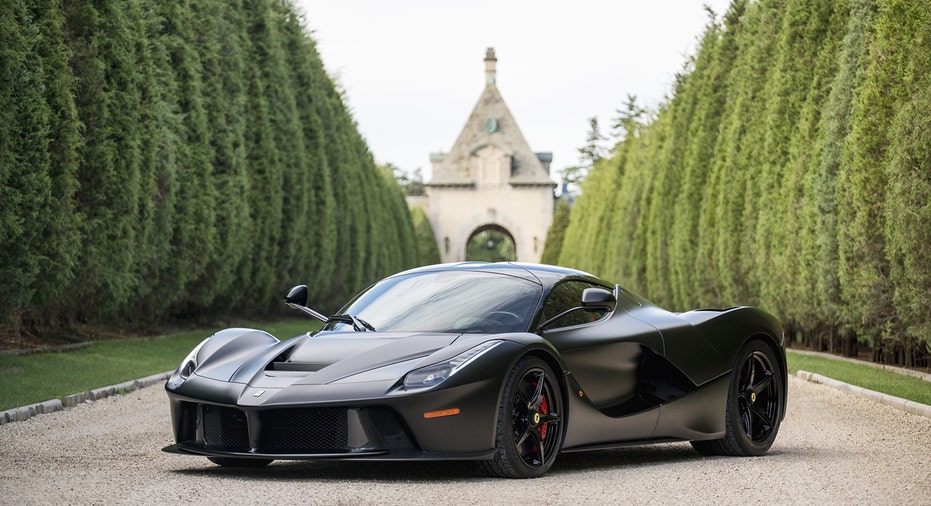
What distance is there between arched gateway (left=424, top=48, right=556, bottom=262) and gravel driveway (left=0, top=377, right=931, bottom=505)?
273ft

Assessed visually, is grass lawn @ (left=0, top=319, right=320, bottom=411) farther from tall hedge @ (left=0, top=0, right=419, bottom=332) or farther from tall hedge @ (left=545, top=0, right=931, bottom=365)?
tall hedge @ (left=545, top=0, right=931, bottom=365)

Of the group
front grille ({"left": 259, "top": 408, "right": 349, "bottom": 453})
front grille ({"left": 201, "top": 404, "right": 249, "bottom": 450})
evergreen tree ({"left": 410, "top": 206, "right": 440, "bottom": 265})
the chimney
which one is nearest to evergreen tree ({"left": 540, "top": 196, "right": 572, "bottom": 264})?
evergreen tree ({"left": 410, "top": 206, "right": 440, "bottom": 265})

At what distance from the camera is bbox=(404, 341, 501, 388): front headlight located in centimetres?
609

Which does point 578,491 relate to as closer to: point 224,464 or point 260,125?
point 224,464

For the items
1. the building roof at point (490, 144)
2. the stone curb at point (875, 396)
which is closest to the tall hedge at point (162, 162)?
the stone curb at point (875, 396)

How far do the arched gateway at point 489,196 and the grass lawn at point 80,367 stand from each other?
238 ft

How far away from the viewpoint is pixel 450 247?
92938 mm

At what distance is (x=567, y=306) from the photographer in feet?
23.9

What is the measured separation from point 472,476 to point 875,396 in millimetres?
6913

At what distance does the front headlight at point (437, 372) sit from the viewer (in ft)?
20.0

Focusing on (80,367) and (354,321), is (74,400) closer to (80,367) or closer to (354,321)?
(80,367)

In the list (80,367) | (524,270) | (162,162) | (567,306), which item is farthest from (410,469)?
(162,162)

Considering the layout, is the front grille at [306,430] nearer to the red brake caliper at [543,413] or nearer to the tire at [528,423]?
the tire at [528,423]

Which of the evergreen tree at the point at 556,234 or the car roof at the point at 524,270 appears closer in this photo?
the car roof at the point at 524,270
